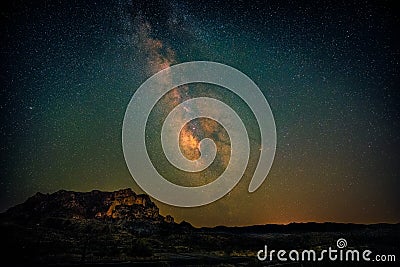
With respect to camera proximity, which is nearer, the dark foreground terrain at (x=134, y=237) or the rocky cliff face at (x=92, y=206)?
the dark foreground terrain at (x=134, y=237)

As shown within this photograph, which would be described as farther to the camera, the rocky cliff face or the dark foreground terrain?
the rocky cliff face

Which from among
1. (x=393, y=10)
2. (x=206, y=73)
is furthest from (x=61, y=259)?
(x=393, y=10)

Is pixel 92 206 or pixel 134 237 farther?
pixel 92 206

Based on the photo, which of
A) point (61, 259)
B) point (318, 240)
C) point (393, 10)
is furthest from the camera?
point (393, 10)

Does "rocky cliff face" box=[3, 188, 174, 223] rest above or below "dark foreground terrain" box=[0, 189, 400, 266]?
above

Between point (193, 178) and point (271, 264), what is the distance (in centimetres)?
367

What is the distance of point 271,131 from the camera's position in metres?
13.7

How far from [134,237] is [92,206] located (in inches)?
92.0

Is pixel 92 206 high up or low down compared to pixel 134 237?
up

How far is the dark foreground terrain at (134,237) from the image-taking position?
11406mm

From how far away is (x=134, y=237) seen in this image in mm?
12625

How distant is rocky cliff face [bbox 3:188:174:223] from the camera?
43.1 feet

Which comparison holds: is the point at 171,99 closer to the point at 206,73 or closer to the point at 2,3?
the point at 206,73

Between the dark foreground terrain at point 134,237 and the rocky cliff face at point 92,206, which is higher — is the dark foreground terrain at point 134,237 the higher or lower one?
the lower one
